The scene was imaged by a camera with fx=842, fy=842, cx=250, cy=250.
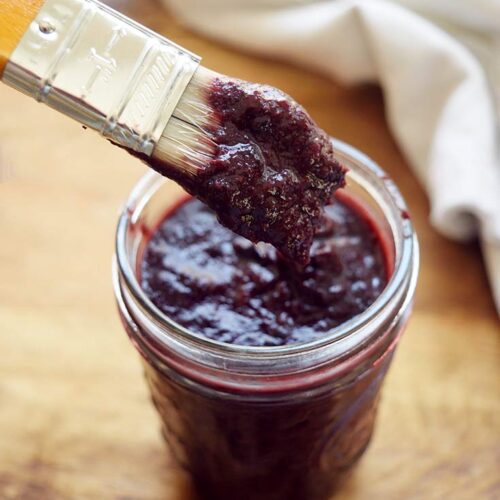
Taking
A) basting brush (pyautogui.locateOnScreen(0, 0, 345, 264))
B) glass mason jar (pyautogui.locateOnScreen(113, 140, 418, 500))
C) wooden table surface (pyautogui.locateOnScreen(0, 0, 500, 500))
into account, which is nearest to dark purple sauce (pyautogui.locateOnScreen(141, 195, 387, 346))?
glass mason jar (pyautogui.locateOnScreen(113, 140, 418, 500))

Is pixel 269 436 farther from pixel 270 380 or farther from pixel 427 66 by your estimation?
pixel 427 66

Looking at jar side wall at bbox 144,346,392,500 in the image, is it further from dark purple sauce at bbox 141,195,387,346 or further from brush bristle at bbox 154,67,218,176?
brush bristle at bbox 154,67,218,176

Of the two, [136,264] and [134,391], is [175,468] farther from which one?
[136,264]

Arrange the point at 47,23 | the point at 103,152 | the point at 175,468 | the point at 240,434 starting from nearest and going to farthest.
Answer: the point at 47,23 < the point at 240,434 < the point at 175,468 < the point at 103,152

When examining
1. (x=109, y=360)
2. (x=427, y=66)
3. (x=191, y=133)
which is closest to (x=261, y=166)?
(x=191, y=133)

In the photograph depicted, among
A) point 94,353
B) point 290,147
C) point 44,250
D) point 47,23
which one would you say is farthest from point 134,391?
point 47,23

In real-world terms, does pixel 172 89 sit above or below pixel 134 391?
above
